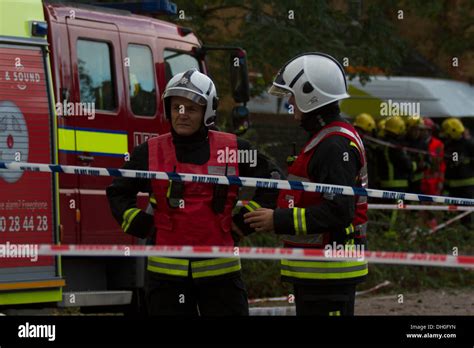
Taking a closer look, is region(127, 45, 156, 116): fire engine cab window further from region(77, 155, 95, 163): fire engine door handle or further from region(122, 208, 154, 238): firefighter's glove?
region(122, 208, 154, 238): firefighter's glove

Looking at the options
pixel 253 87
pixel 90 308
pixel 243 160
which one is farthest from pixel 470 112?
pixel 243 160

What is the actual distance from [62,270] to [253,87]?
6.50 metres

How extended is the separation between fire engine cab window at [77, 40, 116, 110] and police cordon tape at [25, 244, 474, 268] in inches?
181

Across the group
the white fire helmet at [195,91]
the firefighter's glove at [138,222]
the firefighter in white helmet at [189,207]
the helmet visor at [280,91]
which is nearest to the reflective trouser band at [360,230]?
the firefighter in white helmet at [189,207]

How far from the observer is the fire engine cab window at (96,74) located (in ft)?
34.9

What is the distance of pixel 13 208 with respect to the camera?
30.8ft

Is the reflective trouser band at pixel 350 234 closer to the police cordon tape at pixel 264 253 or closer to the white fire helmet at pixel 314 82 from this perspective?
the police cordon tape at pixel 264 253

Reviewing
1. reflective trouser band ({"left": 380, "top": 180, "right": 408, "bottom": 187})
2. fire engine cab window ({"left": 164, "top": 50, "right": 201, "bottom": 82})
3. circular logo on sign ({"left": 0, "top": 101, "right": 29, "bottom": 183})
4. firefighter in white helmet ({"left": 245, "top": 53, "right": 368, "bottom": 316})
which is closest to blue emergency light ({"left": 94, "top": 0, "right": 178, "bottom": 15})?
fire engine cab window ({"left": 164, "top": 50, "right": 201, "bottom": 82})

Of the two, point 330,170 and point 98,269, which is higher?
point 330,170

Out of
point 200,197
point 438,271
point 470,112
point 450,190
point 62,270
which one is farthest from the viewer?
point 470,112

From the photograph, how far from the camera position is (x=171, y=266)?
6379mm

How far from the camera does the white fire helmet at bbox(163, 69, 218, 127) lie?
656cm

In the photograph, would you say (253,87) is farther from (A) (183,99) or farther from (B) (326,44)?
(A) (183,99)

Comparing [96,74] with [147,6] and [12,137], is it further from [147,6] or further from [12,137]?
[12,137]
